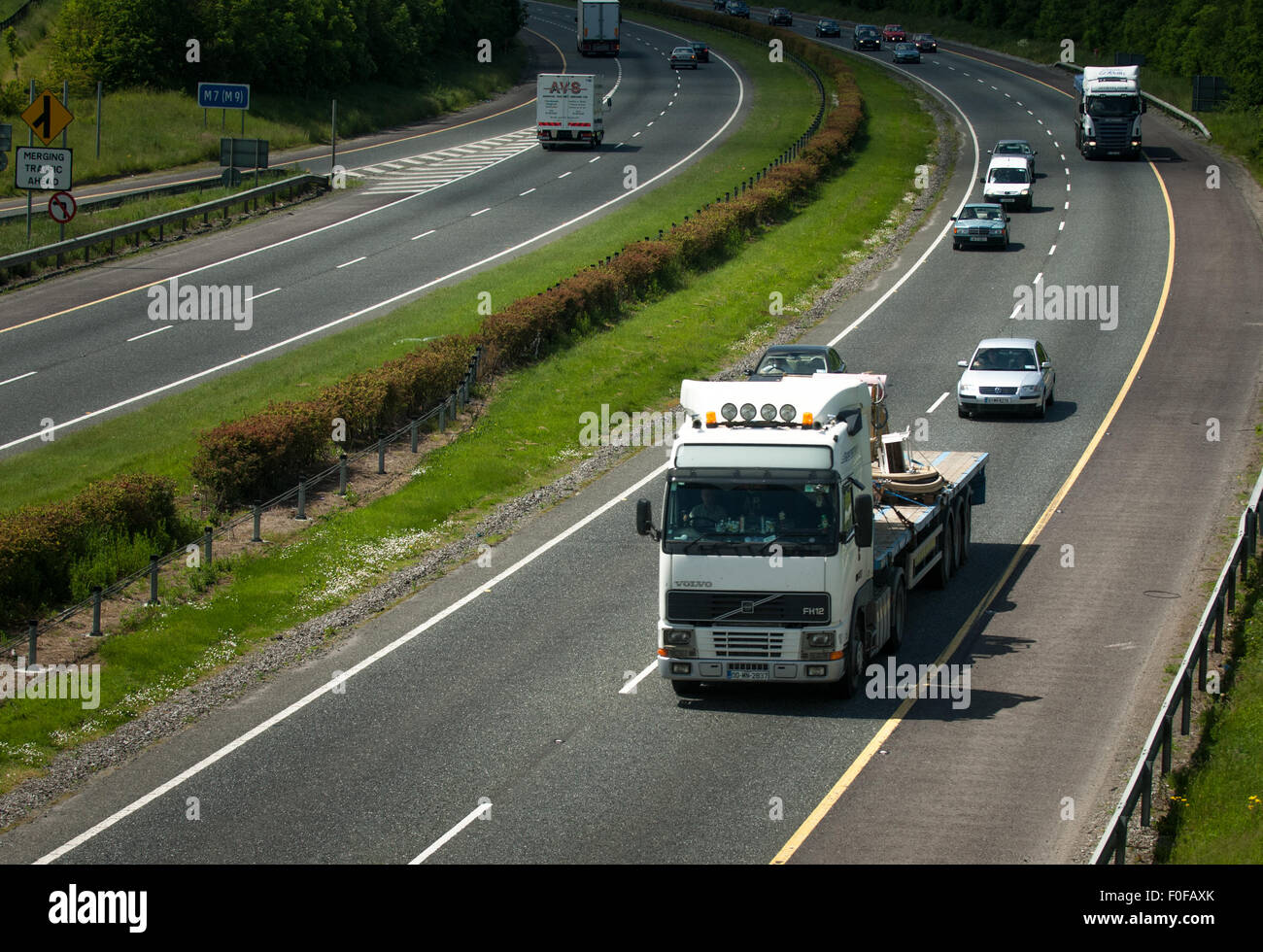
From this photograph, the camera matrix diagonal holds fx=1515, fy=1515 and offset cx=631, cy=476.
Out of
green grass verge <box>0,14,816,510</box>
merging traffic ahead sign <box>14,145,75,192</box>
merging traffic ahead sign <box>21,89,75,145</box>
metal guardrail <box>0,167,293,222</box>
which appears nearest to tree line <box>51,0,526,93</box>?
metal guardrail <box>0,167,293,222</box>

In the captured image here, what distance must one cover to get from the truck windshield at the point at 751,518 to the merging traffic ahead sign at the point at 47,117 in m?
35.4

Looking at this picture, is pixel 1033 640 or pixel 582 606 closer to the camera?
pixel 1033 640

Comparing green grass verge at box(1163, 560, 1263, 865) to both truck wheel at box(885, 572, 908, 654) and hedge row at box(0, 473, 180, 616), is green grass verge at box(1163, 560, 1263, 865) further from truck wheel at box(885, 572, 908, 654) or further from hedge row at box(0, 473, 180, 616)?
hedge row at box(0, 473, 180, 616)

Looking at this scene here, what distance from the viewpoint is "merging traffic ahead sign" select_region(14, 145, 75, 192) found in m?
46.3

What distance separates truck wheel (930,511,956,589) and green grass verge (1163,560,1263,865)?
4536mm

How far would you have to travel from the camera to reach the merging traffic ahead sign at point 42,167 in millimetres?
46312

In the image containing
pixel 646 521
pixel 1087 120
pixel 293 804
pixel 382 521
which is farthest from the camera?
pixel 1087 120

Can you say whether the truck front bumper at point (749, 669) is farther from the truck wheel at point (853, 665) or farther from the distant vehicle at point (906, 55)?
the distant vehicle at point (906, 55)

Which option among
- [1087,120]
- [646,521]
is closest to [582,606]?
[646,521]

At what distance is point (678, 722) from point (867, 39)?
10156 centimetres

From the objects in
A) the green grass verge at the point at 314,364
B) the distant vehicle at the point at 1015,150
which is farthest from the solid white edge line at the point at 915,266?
the green grass verge at the point at 314,364

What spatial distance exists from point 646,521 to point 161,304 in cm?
2914
